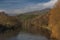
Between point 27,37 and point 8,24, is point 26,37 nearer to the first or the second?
point 27,37

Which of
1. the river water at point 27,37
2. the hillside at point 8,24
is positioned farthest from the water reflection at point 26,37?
the hillside at point 8,24

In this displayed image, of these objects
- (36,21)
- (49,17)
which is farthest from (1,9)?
(49,17)

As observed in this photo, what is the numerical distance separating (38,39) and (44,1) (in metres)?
1.43

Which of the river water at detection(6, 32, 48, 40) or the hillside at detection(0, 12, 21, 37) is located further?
the hillside at detection(0, 12, 21, 37)

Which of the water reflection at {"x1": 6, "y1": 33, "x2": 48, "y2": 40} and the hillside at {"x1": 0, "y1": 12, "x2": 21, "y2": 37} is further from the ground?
the hillside at {"x1": 0, "y1": 12, "x2": 21, "y2": 37}

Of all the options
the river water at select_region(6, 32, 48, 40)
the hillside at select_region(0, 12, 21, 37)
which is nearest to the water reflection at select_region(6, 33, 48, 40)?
the river water at select_region(6, 32, 48, 40)

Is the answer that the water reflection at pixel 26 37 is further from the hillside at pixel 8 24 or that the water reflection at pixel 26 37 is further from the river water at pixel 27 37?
the hillside at pixel 8 24

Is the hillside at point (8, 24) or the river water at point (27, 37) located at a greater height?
the hillside at point (8, 24)

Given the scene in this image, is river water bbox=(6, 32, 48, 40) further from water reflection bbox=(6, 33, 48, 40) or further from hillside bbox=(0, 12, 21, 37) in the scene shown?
hillside bbox=(0, 12, 21, 37)

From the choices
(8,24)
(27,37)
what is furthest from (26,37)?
(8,24)

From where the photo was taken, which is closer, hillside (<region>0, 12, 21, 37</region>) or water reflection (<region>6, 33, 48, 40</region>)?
water reflection (<region>6, 33, 48, 40</region>)

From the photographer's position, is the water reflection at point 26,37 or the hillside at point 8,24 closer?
the water reflection at point 26,37

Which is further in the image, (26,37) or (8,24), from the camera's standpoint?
(8,24)

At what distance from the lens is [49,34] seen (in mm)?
5191
